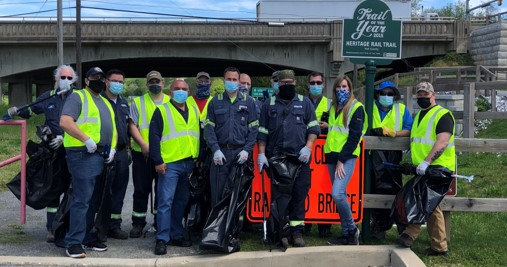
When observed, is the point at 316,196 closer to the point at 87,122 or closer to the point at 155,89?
the point at 155,89

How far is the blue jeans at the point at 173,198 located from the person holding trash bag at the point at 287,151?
0.87 m

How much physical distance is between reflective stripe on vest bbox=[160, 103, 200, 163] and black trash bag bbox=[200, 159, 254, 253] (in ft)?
1.87

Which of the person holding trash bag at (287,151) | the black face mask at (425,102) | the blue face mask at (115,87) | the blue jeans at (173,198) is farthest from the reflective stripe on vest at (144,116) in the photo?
the black face mask at (425,102)

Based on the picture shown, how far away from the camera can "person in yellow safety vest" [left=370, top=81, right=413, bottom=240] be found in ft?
20.9

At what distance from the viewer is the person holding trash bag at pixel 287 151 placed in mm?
5984

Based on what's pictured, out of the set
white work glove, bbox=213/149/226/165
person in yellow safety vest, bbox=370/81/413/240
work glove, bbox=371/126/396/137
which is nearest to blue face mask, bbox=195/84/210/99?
white work glove, bbox=213/149/226/165

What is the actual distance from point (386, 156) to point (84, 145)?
339cm

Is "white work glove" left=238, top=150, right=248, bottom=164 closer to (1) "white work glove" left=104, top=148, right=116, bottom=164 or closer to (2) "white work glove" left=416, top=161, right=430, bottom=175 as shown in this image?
(1) "white work glove" left=104, top=148, right=116, bottom=164

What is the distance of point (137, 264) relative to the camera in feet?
18.2

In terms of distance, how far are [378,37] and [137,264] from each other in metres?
3.63

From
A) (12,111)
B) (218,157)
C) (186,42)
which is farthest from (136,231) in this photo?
(186,42)

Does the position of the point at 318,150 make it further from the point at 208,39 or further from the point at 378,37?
the point at 208,39

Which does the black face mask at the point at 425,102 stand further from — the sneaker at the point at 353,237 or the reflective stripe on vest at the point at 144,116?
the reflective stripe on vest at the point at 144,116

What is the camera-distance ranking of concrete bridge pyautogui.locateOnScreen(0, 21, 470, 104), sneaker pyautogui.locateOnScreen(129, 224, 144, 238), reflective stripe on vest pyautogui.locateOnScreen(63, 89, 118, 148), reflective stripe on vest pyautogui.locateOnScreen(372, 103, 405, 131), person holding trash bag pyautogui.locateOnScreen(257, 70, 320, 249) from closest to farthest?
1. reflective stripe on vest pyautogui.locateOnScreen(63, 89, 118, 148)
2. person holding trash bag pyautogui.locateOnScreen(257, 70, 320, 249)
3. reflective stripe on vest pyautogui.locateOnScreen(372, 103, 405, 131)
4. sneaker pyautogui.locateOnScreen(129, 224, 144, 238)
5. concrete bridge pyautogui.locateOnScreen(0, 21, 470, 104)
